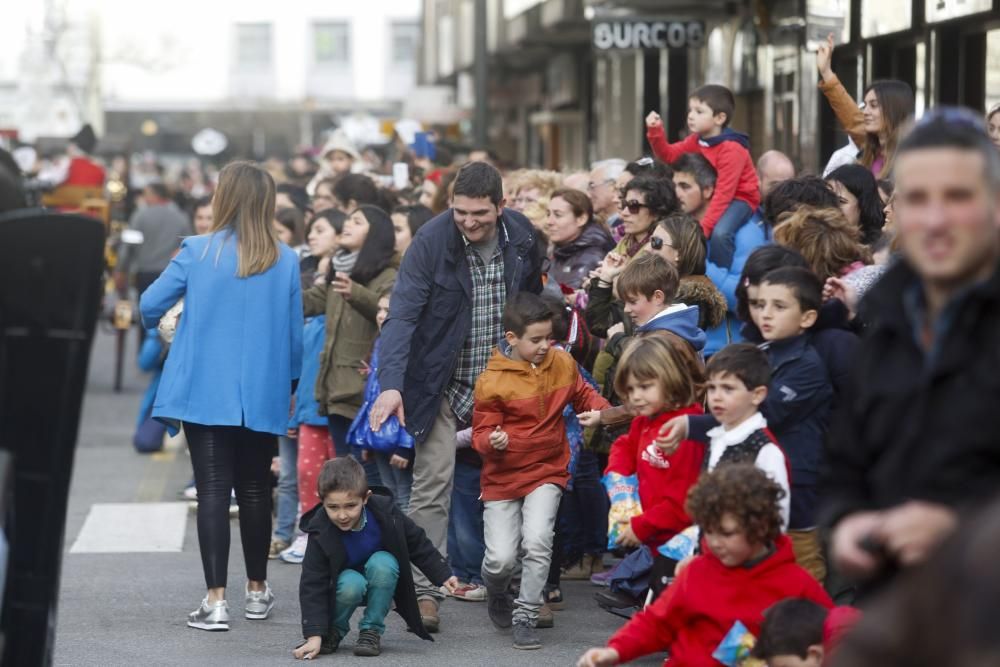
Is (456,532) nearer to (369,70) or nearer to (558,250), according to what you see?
(558,250)

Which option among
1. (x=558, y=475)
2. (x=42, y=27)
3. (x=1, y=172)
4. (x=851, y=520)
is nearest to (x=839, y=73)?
(x=558, y=475)

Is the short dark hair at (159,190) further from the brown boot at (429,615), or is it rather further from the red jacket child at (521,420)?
the red jacket child at (521,420)

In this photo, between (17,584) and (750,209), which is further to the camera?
(750,209)

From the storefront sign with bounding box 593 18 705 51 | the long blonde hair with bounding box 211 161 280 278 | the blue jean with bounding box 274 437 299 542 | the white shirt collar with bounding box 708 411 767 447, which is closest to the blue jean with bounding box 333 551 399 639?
the long blonde hair with bounding box 211 161 280 278

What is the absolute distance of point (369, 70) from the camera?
102 meters

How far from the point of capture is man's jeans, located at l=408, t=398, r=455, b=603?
26.0 feet

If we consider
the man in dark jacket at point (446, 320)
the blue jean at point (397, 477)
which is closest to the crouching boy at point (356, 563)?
the man in dark jacket at point (446, 320)

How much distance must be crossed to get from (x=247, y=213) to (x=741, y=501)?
10.8 feet

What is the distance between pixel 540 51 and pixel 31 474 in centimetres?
2659

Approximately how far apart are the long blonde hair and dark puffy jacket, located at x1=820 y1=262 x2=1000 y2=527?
451 centimetres

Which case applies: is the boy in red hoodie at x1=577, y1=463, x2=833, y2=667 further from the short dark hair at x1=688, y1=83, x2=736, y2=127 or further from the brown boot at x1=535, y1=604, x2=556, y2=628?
the short dark hair at x1=688, y1=83, x2=736, y2=127

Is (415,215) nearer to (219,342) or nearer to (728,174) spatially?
(728,174)

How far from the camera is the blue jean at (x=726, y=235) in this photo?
866 cm

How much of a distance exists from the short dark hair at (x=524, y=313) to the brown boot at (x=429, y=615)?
1.29 metres
